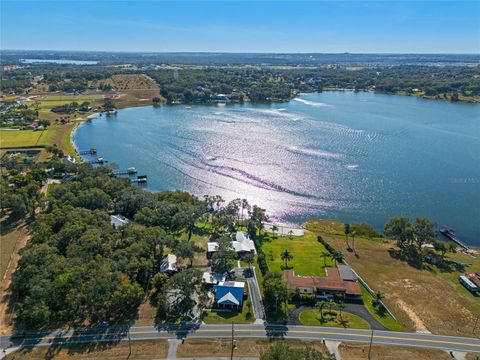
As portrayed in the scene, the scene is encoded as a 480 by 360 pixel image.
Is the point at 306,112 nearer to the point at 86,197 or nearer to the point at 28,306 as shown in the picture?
the point at 86,197

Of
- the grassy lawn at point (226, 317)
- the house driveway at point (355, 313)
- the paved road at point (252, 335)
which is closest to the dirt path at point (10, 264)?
the paved road at point (252, 335)

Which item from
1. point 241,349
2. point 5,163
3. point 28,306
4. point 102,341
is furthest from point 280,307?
point 5,163

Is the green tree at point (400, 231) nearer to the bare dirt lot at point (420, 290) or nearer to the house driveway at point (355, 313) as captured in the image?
the bare dirt lot at point (420, 290)

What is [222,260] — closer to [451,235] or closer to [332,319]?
[332,319]

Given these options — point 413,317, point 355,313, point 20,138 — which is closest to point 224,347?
point 355,313

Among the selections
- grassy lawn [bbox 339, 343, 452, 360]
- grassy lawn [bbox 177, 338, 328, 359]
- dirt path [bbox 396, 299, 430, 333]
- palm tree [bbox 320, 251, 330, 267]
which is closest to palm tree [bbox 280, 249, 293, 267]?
Answer: palm tree [bbox 320, 251, 330, 267]
